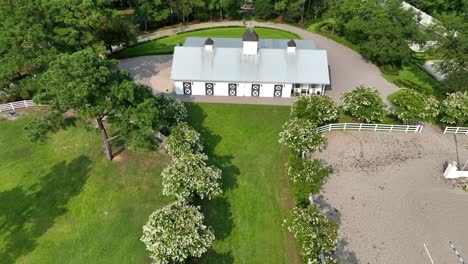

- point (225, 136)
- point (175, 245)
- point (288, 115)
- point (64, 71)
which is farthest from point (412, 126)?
point (64, 71)

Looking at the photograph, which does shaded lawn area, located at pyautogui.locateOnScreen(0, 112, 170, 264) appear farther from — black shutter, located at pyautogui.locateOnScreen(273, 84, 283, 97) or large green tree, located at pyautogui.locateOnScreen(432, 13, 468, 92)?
large green tree, located at pyautogui.locateOnScreen(432, 13, 468, 92)

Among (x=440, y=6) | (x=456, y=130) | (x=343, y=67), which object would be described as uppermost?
(x=440, y=6)

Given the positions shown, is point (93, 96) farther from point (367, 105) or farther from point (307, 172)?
point (367, 105)

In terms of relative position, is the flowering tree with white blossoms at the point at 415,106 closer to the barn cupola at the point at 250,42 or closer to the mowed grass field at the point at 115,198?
the mowed grass field at the point at 115,198

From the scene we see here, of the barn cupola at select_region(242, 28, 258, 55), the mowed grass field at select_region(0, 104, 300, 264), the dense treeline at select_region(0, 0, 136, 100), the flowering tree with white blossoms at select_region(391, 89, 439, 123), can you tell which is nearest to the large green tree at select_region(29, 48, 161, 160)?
the mowed grass field at select_region(0, 104, 300, 264)

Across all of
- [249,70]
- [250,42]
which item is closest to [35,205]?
[249,70]

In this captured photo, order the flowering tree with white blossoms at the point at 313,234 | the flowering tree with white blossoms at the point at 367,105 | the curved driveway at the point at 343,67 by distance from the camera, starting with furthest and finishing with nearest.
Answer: the curved driveway at the point at 343,67, the flowering tree with white blossoms at the point at 367,105, the flowering tree with white blossoms at the point at 313,234

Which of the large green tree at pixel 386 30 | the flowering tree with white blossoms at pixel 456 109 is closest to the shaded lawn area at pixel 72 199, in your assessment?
the flowering tree with white blossoms at pixel 456 109
